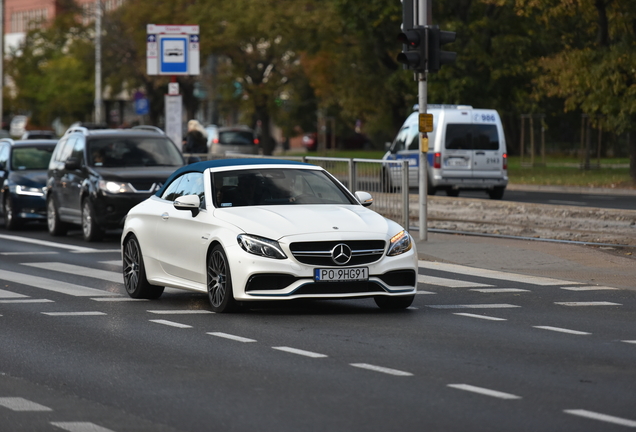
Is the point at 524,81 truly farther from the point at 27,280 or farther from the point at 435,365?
the point at 435,365

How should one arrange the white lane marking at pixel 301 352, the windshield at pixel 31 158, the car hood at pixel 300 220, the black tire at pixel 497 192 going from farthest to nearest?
the black tire at pixel 497 192, the windshield at pixel 31 158, the car hood at pixel 300 220, the white lane marking at pixel 301 352

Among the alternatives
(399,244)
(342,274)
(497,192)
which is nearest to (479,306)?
(399,244)

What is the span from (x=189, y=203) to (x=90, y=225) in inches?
366

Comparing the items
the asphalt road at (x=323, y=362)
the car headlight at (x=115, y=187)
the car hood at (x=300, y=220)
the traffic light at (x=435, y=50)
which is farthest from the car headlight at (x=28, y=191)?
the car hood at (x=300, y=220)

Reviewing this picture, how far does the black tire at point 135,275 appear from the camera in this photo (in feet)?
44.8

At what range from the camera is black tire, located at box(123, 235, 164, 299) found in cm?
1365

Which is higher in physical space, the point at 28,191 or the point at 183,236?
the point at 183,236

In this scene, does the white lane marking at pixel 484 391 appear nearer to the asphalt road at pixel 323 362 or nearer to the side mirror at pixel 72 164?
the asphalt road at pixel 323 362

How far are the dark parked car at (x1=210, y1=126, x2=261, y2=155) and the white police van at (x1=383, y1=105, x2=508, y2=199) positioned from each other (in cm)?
2084

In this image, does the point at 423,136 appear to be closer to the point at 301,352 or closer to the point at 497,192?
the point at 301,352

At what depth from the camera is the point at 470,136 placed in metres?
32.6

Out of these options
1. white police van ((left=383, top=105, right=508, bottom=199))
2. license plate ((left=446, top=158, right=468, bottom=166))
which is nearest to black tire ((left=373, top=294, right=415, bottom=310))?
white police van ((left=383, top=105, right=508, bottom=199))

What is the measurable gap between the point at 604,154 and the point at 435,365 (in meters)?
51.9

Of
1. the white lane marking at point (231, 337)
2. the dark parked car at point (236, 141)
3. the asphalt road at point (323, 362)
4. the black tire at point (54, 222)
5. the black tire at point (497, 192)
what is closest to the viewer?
the asphalt road at point (323, 362)
